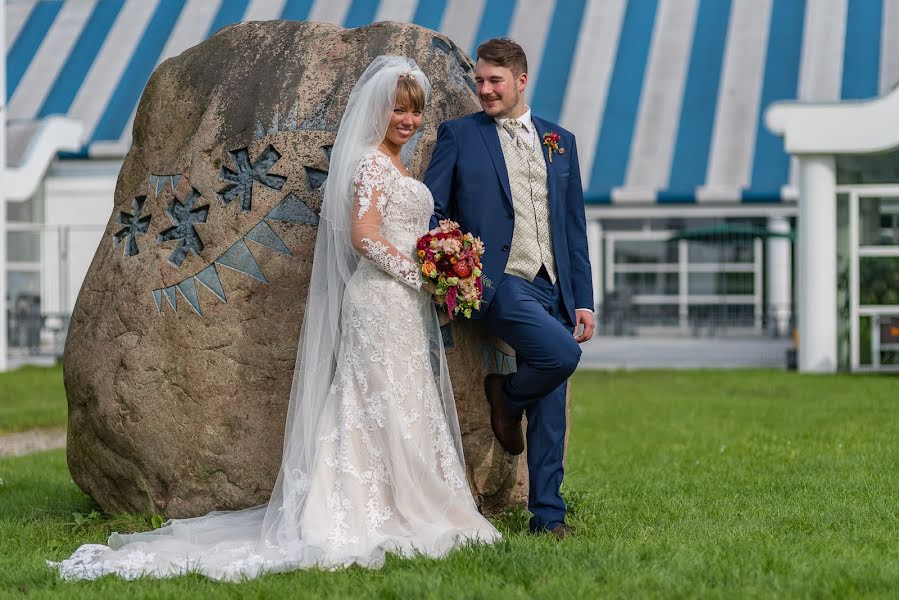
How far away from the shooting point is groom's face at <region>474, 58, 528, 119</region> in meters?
4.93

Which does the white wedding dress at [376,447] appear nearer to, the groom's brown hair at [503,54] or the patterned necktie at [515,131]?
the patterned necktie at [515,131]

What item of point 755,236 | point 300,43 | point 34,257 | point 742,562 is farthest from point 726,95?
point 742,562

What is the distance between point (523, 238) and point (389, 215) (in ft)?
1.88

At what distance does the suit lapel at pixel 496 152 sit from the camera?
494cm

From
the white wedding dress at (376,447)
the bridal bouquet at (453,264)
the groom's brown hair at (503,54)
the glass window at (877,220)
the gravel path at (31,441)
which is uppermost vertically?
the glass window at (877,220)

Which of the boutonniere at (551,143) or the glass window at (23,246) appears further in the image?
the glass window at (23,246)

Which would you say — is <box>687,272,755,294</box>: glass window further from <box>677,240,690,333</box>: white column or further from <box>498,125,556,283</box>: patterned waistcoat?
<box>498,125,556,283</box>: patterned waistcoat

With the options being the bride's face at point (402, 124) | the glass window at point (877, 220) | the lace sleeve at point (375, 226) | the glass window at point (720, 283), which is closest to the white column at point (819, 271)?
the glass window at point (877, 220)

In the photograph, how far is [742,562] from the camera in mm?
4277

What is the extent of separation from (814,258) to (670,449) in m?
7.57

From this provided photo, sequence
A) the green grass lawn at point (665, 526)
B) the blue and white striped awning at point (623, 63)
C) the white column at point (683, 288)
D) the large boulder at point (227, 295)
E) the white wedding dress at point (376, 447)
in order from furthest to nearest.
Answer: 1. the white column at point (683, 288)
2. the blue and white striped awning at point (623, 63)
3. the large boulder at point (227, 295)
4. the white wedding dress at point (376, 447)
5. the green grass lawn at point (665, 526)

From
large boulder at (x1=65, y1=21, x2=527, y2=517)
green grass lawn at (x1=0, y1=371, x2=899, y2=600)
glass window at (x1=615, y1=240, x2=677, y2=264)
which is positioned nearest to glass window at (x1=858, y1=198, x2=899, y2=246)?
green grass lawn at (x1=0, y1=371, x2=899, y2=600)

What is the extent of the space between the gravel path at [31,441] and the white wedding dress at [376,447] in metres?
4.60

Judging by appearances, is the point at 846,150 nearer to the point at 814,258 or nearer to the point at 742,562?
the point at 814,258
